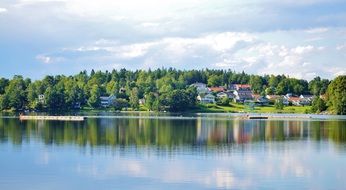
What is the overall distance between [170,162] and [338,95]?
104 metres

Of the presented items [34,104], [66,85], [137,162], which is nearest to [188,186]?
[137,162]

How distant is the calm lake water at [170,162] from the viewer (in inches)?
1293

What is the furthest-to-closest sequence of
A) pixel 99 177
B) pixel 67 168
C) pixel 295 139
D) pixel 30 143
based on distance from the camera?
pixel 295 139 → pixel 30 143 → pixel 67 168 → pixel 99 177

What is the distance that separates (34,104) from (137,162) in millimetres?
117247

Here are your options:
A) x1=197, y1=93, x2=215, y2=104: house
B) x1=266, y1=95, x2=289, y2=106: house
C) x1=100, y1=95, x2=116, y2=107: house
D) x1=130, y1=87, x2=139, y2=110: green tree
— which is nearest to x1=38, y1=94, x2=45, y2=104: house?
x1=100, y1=95, x2=116, y2=107: house

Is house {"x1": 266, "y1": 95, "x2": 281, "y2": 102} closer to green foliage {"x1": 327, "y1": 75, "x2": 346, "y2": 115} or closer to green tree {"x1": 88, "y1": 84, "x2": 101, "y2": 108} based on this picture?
green foliage {"x1": 327, "y1": 75, "x2": 346, "y2": 115}

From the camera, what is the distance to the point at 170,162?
1592 inches

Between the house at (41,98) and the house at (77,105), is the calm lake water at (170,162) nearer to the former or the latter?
the house at (41,98)

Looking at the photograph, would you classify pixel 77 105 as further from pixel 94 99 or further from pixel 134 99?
pixel 134 99

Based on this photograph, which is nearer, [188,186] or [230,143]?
[188,186]

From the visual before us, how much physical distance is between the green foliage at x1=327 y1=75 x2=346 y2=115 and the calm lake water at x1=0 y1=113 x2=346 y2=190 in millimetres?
75860

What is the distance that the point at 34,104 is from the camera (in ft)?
502

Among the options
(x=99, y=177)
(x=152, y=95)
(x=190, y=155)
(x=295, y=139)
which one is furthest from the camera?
(x=152, y=95)

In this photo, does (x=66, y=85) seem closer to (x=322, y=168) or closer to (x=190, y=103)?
(x=190, y=103)
